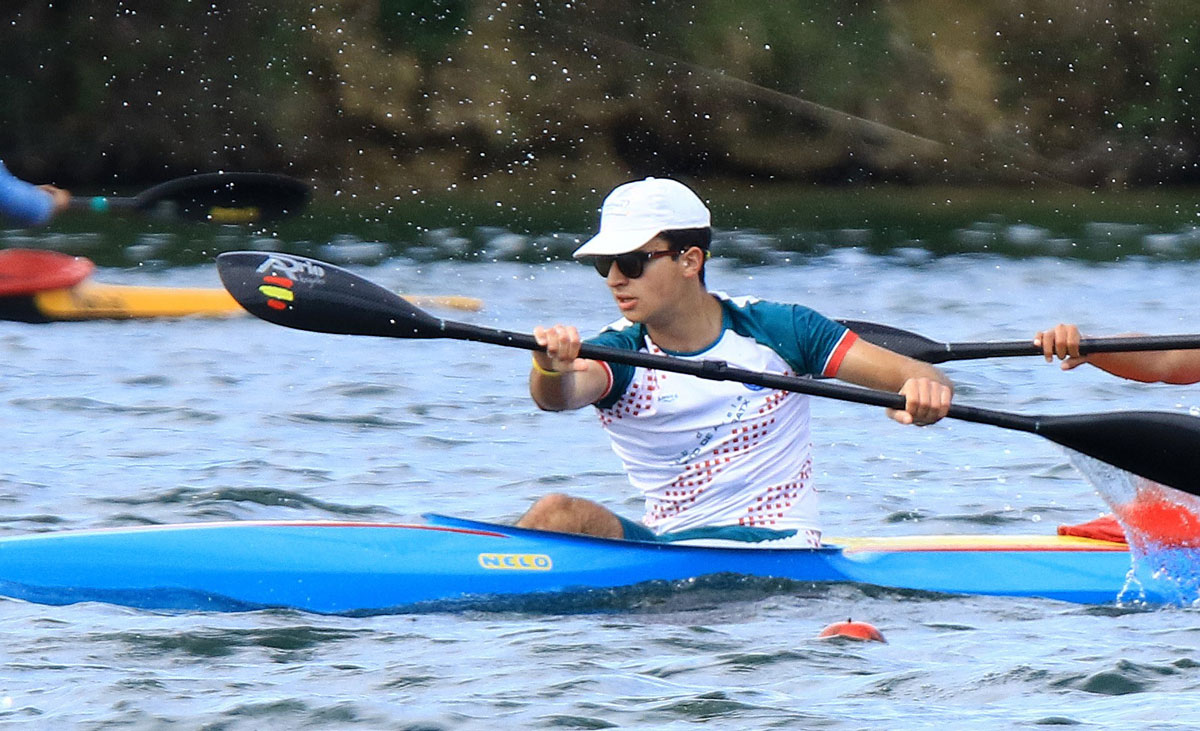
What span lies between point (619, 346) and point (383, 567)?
0.93 meters

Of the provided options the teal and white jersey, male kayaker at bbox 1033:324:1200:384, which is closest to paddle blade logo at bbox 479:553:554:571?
the teal and white jersey

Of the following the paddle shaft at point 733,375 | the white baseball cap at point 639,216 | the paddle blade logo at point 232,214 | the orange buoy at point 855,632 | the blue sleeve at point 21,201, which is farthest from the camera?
the paddle blade logo at point 232,214

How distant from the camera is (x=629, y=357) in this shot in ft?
17.6

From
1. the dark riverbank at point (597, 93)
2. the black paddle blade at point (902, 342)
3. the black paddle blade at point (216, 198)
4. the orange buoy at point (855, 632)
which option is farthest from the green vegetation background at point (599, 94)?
the orange buoy at point (855, 632)

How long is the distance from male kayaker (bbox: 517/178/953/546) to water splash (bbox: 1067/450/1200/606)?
717 millimetres

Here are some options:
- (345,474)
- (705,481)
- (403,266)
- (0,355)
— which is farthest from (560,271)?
(705,481)

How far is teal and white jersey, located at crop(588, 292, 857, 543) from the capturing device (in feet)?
18.5

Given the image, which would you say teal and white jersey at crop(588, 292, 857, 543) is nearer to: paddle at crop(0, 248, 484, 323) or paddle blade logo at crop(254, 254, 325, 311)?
paddle blade logo at crop(254, 254, 325, 311)

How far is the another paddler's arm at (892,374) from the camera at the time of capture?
5.39m

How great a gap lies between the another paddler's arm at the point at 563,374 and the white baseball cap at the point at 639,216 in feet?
0.92

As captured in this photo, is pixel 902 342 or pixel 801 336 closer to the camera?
pixel 801 336

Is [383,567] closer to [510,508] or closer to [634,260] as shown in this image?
[634,260]

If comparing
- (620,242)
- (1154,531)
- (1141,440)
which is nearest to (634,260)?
(620,242)

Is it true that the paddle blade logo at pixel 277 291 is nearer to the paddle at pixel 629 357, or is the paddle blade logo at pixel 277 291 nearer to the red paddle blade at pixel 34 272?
the paddle at pixel 629 357
